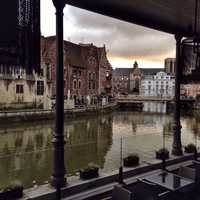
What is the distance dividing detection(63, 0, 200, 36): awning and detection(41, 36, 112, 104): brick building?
31.9m

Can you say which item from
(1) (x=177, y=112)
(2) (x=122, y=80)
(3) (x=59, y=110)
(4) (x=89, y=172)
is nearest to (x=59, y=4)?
(3) (x=59, y=110)

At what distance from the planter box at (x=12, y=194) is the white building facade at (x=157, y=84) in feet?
306

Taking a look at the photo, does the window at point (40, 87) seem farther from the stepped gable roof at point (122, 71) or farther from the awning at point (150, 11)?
the stepped gable roof at point (122, 71)

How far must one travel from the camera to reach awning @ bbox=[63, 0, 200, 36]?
504cm

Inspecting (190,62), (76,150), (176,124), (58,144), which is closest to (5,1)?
(58,144)

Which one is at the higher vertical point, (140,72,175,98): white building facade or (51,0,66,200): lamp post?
(140,72,175,98): white building facade

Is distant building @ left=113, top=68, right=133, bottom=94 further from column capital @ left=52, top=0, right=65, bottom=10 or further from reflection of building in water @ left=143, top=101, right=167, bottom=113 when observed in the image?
column capital @ left=52, top=0, right=65, bottom=10

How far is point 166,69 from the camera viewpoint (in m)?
111

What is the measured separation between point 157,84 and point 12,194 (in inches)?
3809

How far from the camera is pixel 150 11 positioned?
5.73 metres

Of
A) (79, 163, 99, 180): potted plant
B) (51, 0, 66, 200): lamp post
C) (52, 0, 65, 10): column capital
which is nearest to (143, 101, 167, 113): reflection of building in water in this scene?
(79, 163, 99, 180): potted plant

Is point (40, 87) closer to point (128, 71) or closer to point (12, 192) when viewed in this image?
point (12, 192)

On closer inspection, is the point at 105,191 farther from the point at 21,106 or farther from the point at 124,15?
the point at 21,106

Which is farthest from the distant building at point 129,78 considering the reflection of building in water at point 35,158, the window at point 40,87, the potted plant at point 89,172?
the potted plant at point 89,172
